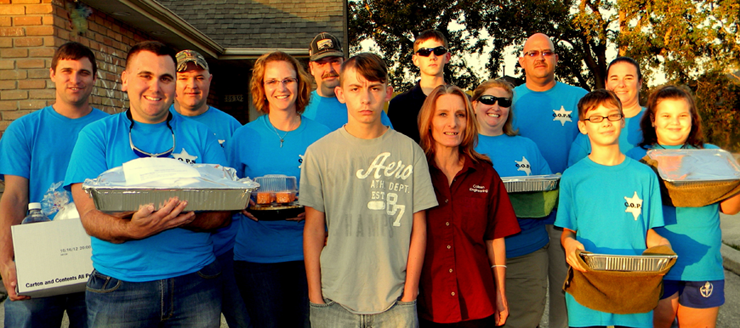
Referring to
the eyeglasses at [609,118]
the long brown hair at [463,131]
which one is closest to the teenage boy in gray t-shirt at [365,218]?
A: the long brown hair at [463,131]

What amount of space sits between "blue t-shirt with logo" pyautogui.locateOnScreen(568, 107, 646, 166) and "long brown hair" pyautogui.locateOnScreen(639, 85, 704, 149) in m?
0.15

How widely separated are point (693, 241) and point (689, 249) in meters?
0.06

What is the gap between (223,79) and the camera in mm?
11328

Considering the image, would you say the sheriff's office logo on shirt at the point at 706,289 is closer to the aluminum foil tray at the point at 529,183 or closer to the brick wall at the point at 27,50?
the aluminum foil tray at the point at 529,183

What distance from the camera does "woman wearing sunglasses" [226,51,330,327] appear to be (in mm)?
2740

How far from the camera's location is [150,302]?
83.1 inches

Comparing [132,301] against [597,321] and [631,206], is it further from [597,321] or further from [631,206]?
[631,206]

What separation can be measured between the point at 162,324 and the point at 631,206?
2.62 meters

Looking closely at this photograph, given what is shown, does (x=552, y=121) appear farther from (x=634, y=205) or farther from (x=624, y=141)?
(x=634, y=205)

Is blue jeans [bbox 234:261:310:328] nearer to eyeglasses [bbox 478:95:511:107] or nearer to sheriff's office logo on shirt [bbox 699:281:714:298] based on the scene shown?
eyeglasses [bbox 478:95:511:107]

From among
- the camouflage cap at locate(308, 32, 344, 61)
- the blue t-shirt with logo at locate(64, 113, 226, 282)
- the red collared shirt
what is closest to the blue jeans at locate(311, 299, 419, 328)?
the red collared shirt

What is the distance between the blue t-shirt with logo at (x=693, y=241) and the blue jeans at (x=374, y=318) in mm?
1687

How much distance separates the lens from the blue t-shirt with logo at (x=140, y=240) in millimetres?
2102

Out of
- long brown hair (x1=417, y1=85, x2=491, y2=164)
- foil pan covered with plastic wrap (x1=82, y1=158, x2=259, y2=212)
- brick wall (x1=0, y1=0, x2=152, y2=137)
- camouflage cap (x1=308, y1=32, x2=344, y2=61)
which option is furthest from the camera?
brick wall (x1=0, y1=0, x2=152, y2=137)
